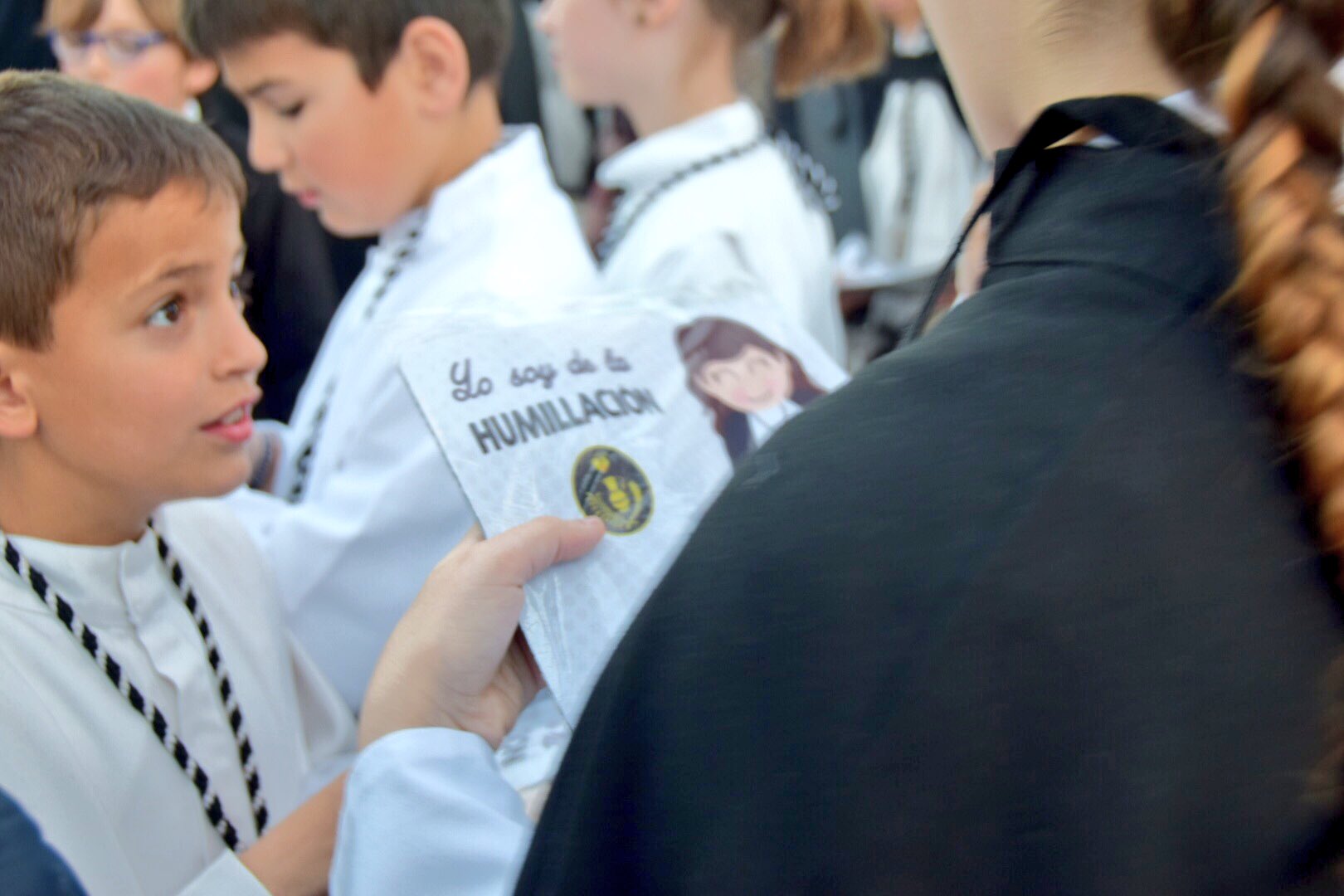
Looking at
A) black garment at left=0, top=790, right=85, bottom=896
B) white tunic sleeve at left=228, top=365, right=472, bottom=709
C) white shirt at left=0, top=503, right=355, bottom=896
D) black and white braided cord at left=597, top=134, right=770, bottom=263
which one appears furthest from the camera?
black and white braided cord at left=597, top=134, right=770, bottom=263

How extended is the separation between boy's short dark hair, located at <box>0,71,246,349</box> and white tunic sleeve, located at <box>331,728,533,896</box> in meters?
0.46

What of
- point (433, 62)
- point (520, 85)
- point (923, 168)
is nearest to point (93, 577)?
point (433, 62)

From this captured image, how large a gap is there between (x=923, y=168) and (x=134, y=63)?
7.33ft

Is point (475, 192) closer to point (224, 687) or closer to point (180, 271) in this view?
point (180, 271)

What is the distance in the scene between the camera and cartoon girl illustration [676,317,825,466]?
81 centimetres

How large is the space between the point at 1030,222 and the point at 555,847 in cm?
34

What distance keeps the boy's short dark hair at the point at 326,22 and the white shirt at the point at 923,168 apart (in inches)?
85.2

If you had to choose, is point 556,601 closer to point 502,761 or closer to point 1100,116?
point 502,761

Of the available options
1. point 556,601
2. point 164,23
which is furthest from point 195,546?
point 164,23

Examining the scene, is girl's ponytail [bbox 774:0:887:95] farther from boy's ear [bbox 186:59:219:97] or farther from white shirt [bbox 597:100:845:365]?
boy's ear [bbox 186:59:219:97]

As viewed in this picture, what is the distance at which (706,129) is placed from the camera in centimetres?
162

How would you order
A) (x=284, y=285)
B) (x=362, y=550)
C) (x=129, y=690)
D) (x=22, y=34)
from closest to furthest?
(x=129, y=690) < (x=362, y=550) < (x=284, y=285) < (x=22, y=34)

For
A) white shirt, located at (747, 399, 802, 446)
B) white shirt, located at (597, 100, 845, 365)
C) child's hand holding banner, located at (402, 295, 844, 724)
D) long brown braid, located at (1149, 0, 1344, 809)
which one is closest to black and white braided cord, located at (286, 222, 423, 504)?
white shirt, located at (597, 100, 845, 365)

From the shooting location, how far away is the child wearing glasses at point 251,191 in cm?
184
